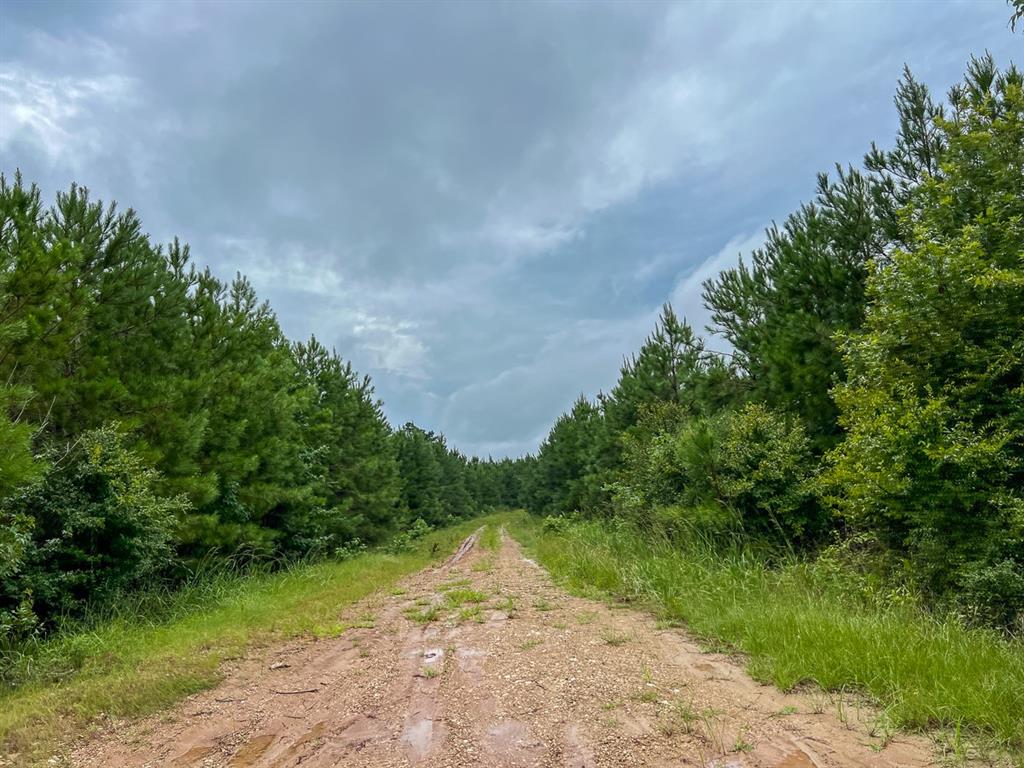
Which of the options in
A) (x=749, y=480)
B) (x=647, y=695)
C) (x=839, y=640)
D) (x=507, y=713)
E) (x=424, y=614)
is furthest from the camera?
(x=749, y=480)

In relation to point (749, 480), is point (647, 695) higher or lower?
lower

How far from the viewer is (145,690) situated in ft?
16.1

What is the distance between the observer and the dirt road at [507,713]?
338cm

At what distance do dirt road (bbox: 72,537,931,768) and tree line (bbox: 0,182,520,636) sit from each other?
3.22 metres

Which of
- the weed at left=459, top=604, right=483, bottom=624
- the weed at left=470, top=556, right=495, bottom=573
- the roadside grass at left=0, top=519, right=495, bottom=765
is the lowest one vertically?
the weed at left=470, top=556, right=495, bottom=573

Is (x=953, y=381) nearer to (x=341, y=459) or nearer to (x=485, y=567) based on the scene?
(x=485, y=567)

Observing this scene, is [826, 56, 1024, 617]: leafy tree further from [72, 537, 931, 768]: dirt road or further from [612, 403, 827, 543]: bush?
[72, 537, 931, 768]: dirt road

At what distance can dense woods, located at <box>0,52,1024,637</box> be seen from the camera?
6.67m

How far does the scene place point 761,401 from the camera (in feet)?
39.8

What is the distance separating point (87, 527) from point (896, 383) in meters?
11.1

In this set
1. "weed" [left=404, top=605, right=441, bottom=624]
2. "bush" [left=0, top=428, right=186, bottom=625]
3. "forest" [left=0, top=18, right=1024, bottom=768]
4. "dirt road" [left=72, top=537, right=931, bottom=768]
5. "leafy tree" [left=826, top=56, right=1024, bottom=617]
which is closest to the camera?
"dirt road" [left=72, top=537, right=931, bottom=768]

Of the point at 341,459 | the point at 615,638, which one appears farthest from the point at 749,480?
the point at 341,459

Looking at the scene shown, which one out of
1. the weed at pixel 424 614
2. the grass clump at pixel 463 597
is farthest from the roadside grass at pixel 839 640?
the weed at pixel 424 614

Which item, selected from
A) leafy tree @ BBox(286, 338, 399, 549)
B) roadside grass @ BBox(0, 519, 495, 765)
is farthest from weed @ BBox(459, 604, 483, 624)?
leafy tree @ BBox(286, 338, 399, 549)
